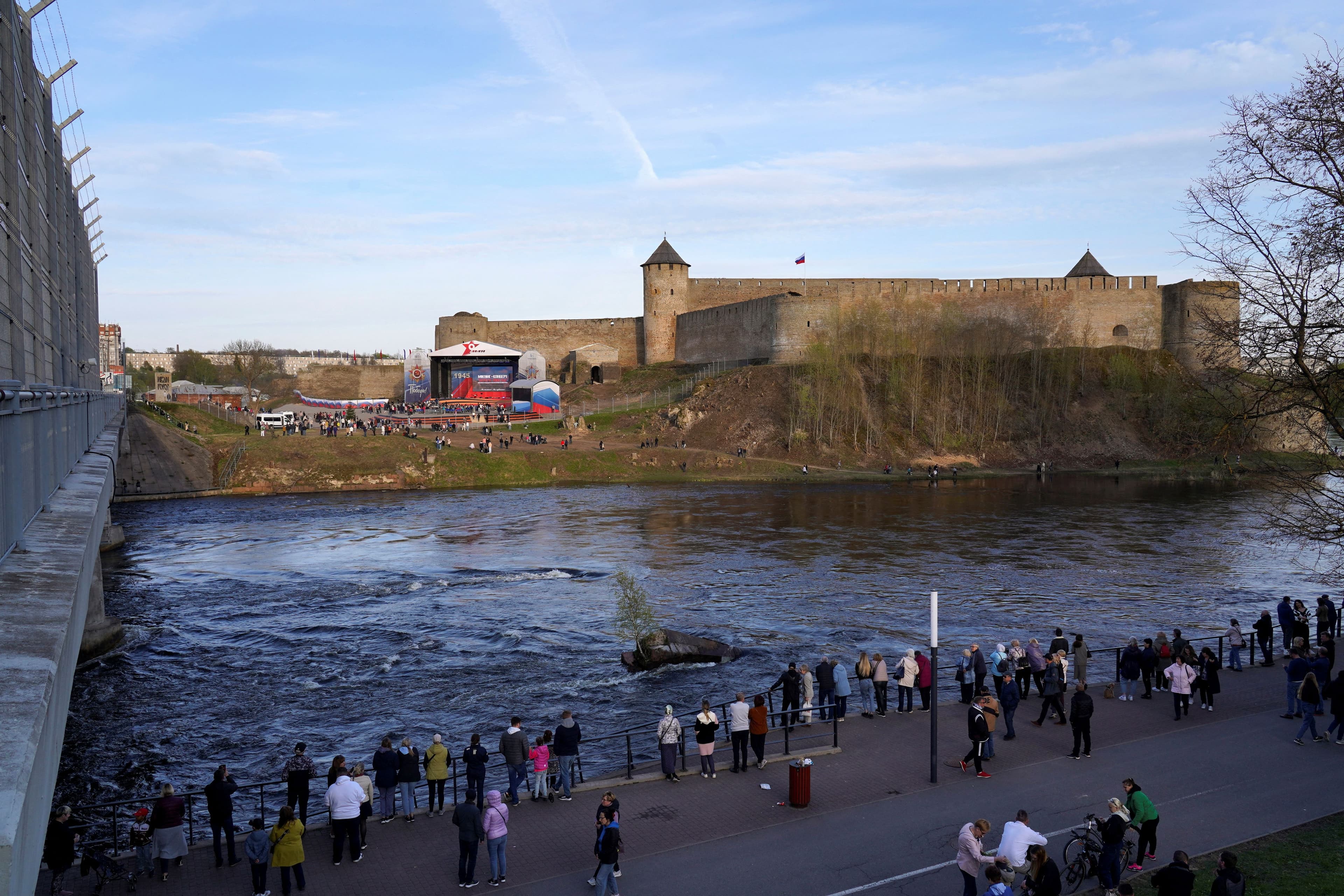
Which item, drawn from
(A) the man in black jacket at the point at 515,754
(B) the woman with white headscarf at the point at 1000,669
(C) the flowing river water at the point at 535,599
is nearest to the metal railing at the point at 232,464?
(C) the flowing river water at the point at 535,599

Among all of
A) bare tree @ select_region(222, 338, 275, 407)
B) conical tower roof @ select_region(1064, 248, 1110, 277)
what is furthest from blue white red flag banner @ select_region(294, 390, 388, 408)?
conical tower roof @ select_region(1064, 248, 1110, 277)

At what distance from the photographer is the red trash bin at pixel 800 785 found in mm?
13117

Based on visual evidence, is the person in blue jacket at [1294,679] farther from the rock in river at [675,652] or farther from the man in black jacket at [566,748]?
the man in black jacket at [566,748]

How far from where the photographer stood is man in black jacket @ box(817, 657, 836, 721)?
1719cm

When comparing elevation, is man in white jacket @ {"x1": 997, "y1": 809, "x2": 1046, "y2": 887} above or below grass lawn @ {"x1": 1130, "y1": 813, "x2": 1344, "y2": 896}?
above

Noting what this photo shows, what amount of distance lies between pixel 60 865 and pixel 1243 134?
1689cm

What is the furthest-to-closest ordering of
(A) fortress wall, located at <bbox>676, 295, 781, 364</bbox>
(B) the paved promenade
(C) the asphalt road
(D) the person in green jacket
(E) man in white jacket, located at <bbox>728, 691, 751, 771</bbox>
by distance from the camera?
(A) fortress wall, located at <bbox>676, 295, 781, 364</bbox>, (E) man in white jacket, located at <bbox>728, 691, 751, 771</bbox>, (D) the person in green jacket, (B) the paved promenade, (C) the asphalt road

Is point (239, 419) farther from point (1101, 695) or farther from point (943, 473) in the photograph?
point (1101, 695)

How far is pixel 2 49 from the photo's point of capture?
12250 mm

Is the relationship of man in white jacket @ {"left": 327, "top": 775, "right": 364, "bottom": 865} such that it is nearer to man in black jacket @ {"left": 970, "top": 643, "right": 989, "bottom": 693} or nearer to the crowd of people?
the crowd of people

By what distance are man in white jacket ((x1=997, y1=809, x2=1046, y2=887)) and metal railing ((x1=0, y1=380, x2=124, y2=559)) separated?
33.2ft

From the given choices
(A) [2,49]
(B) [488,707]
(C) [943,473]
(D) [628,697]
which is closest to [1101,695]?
(D) [628,697]

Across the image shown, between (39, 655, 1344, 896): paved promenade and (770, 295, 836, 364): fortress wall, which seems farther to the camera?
(770, 295, 836, 364): fortress wall

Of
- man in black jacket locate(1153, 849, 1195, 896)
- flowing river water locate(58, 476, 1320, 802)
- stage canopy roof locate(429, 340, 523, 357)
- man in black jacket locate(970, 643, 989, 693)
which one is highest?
stage canopy roof locate(429, 340, 523, 357)
